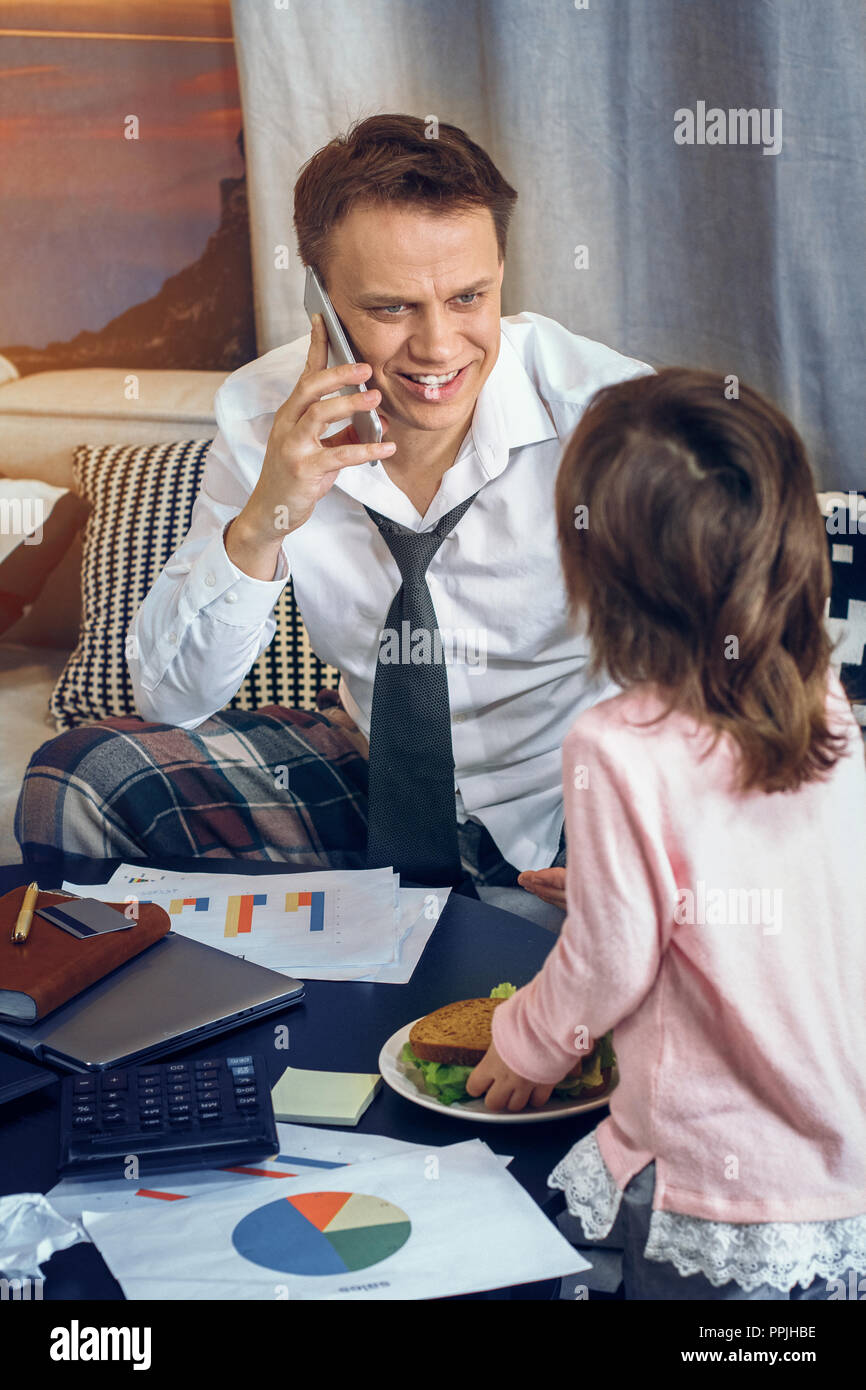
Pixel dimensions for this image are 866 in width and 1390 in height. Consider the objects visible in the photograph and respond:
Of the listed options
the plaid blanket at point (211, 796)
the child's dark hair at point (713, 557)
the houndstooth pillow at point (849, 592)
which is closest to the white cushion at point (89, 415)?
the plaid blanket at point (211, 796)

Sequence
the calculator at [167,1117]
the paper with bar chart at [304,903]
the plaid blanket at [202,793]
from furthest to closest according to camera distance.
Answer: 1. the plaid blanket at [202,793]
2. the paper with bar chart at [304,903]
3. the calculator at [167,1117]

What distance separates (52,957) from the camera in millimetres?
927

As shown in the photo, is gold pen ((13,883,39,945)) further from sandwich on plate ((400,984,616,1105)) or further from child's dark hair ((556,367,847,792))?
child's dark hair ((556,367,847,792))

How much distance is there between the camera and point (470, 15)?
2092 millimetres

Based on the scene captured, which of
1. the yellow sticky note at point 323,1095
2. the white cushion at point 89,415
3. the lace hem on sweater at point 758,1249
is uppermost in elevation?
the white cushion at point 89,415

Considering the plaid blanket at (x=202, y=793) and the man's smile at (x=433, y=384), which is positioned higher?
the man's smile at (x=433, y=384)

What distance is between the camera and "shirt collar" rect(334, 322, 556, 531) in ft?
4.63

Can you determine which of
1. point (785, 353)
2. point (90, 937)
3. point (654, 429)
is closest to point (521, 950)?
point (90, 937)

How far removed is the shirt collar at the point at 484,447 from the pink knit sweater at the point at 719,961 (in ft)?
2.63

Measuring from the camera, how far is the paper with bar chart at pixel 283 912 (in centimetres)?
102

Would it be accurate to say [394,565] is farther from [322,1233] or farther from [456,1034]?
[322,1233]

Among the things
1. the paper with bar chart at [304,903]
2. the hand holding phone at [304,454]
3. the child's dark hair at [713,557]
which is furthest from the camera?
the hand holding phone at [304,454]

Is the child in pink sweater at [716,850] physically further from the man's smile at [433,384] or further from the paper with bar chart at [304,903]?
the man's smile at [433,384]

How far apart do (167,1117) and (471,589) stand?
0.83 m
